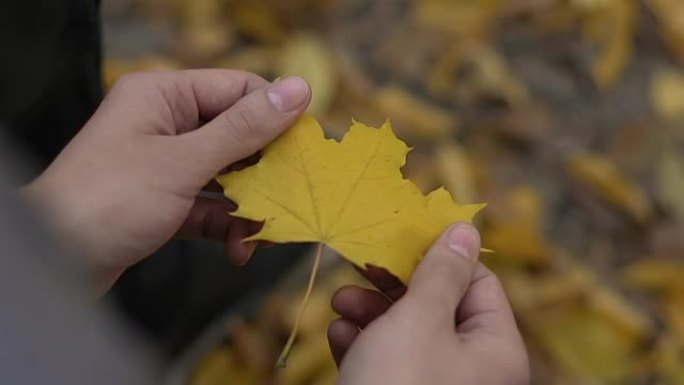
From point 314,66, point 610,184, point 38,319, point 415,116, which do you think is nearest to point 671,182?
point 610,184

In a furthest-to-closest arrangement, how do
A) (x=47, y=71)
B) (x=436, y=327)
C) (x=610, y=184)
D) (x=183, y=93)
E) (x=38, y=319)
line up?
1. (x=610, y=184)
2. (x=47, y=71)
3. (x=183, y=93)
4. (x=436, y=327)
5. (x=38, y=319)

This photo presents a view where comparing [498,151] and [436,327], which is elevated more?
[436,327]

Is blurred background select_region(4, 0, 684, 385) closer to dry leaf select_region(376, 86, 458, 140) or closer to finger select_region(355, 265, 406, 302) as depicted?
dry leaf select_region(376, 86, 458, 140)

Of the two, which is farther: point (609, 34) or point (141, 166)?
point (609, 34)

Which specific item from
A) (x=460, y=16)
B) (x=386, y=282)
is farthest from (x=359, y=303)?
(x=460, y=16)

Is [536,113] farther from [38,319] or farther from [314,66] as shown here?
[38,319]

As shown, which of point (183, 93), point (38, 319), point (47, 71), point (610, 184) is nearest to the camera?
point (38, 319)

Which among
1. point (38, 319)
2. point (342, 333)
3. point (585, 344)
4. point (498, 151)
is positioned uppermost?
point (38, 319)

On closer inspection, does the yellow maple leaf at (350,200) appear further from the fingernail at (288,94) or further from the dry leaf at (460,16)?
the dry leaf at (460,16)
